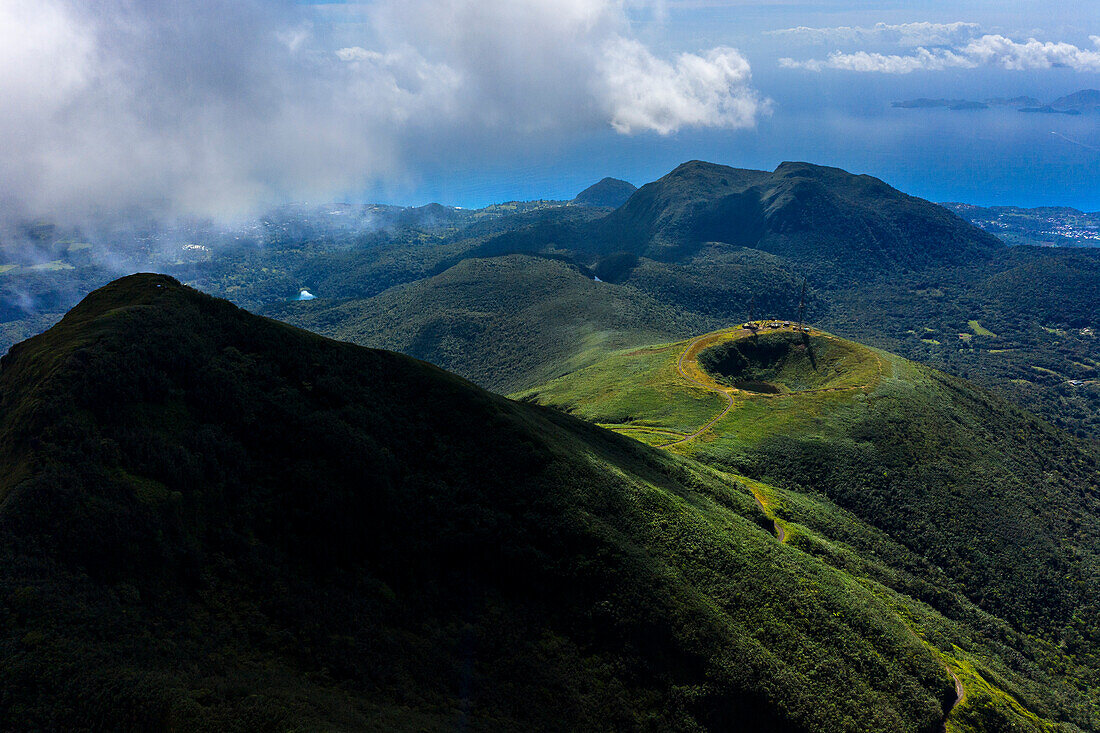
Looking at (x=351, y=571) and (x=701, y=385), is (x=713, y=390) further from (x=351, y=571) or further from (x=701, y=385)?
(x=351, y=571)

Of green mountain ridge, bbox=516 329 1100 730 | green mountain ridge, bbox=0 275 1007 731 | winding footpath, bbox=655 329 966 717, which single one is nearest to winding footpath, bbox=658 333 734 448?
winding footpath, bbox=655 329 966 717

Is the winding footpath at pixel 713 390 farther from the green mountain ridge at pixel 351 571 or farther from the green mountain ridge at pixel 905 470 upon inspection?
the green mountain ridge at pixel 351 571

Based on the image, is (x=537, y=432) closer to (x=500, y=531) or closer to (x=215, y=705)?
(x=500, y=531)

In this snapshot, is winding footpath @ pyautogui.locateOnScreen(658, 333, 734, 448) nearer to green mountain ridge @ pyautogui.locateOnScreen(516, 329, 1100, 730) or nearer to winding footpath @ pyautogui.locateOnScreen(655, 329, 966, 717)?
winding footpath @ pyautogui.locateOnScreen(655, 329, 966, 717)

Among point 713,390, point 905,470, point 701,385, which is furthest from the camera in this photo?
point 701,385

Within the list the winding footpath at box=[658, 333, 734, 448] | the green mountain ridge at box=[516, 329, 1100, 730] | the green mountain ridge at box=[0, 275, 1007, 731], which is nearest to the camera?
the green mountain ridge at box=[0, 275, 1007, 731]

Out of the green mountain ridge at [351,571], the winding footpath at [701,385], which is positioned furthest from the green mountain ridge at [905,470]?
the green mountain ridge at [351,571]

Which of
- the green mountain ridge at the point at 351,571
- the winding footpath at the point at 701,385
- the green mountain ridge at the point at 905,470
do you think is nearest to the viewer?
the green mountain ridge at the point at 351,571

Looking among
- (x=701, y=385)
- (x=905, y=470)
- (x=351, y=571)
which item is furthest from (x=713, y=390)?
(x=351, y=571)
